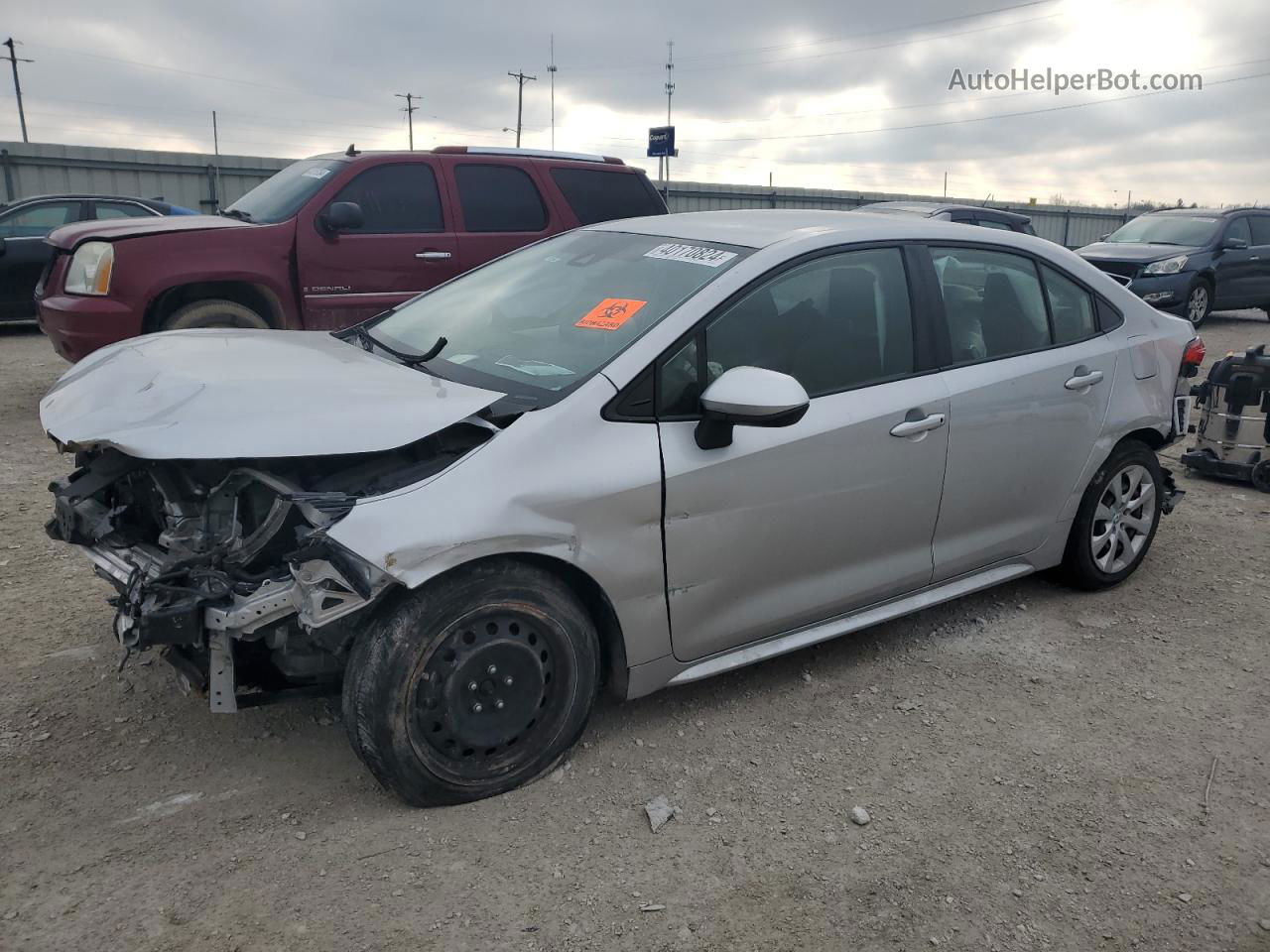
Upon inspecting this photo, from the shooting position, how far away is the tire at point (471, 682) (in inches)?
110

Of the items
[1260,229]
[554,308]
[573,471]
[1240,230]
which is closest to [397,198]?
[554,308]

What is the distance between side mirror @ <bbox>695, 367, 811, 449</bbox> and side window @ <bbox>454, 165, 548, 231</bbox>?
17.4 feet

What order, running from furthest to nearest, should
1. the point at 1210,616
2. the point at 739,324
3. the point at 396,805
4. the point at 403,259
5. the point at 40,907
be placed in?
the point at 403,259, the point at 1210,616, the point at 739,324, the point at 396,805, the point at 40,907

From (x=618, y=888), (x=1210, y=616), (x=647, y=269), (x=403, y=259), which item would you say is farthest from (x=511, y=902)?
(x=403, y=259)

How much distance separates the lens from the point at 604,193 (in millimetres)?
8531

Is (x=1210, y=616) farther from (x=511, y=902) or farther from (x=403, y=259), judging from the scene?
(x=403, y=259)

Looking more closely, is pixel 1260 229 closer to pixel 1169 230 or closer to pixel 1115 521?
pixel 1169 230

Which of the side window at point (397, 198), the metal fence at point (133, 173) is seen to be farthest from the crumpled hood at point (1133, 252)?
the side window at point (397, 198)

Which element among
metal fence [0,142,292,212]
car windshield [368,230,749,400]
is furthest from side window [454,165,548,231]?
metal fence [0,142,292,212]

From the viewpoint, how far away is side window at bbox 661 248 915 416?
328cm

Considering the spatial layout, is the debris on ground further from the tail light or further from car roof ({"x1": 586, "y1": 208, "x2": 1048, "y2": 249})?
the tail light

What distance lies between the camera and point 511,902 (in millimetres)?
2607

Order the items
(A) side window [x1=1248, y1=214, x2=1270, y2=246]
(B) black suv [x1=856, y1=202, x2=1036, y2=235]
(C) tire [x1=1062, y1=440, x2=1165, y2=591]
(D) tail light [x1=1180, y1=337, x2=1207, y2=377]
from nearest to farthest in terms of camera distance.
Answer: (C) tire [x1=1062, y1=440, x2=1165, y2=591]
(D) tail light [x1=1180, y1=337, x2=1207, y2=377]
(B) black suv [x1=856, y1=202, x2=1036, y2=235]
(A) side window [x1=1248, y1=214, x2=1270, y2=246]

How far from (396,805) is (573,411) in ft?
4.13
